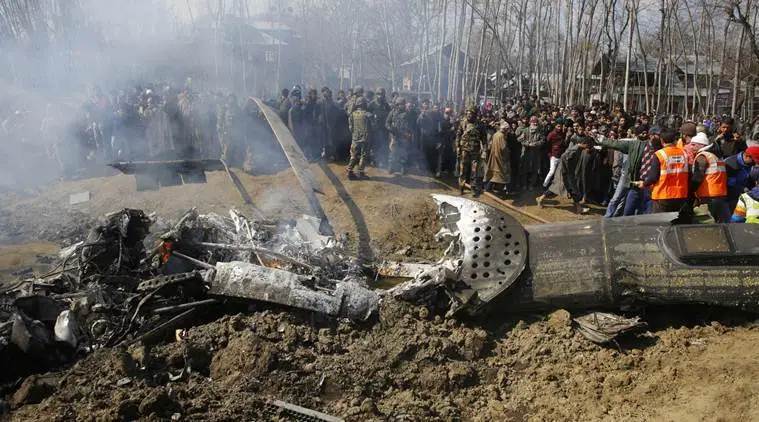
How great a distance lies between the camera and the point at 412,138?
13469 mm

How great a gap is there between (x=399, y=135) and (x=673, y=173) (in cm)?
686

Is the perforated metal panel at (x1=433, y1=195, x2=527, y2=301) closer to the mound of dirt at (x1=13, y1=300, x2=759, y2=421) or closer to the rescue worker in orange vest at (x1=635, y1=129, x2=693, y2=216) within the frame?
the mound of dirt at (x1=13, y1=300, x2=759, y2=421)

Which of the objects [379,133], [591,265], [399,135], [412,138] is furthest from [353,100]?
[591,265]

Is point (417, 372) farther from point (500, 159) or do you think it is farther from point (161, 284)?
point (500, 159)

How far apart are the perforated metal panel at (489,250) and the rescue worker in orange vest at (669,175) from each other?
2.84m

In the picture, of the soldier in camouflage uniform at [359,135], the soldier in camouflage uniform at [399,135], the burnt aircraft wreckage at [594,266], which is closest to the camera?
the burnt aircraft wreckage at [594,266]

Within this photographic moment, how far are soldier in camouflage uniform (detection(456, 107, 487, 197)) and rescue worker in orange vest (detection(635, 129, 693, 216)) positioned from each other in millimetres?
4715

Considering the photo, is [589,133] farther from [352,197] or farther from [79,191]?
[79,191]

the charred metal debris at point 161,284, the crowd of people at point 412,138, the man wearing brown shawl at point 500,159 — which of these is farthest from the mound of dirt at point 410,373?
the man wearing brown shawl at point 500,159

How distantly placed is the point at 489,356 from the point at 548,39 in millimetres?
19028

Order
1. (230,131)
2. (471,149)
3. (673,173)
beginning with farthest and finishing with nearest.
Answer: (230,131) → (471,149) → (673,173)

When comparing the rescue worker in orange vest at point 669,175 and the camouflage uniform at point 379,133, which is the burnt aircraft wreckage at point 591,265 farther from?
the camouflage uniform at point 379,133

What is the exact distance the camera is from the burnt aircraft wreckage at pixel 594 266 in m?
5.36

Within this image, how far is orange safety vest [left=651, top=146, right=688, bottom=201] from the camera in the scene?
297 inches
